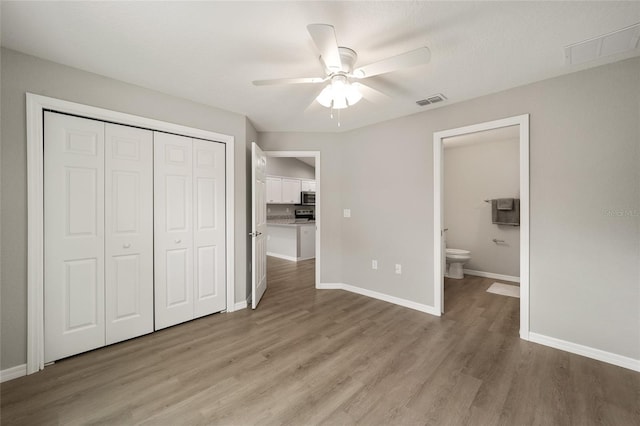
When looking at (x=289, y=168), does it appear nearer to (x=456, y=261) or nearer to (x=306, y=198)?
(x=306, y=198)

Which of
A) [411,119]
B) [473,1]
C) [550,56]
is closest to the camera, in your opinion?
[473,1]

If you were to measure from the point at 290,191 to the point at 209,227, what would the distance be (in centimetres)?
425

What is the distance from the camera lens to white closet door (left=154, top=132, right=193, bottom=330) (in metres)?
2.65

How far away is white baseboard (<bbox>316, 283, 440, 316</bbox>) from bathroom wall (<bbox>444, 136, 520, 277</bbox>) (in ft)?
7.50

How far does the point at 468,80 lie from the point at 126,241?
349 centimetres

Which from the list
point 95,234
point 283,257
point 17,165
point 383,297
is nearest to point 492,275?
point 383,297

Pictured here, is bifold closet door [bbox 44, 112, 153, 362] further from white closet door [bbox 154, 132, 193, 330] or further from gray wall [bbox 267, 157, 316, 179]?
gray wall [bbox 267, 157, 316, 179]

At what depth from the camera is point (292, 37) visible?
1778mm

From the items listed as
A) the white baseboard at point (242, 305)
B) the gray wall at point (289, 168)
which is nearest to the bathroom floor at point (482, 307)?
the white baseboard at point (242, 305)

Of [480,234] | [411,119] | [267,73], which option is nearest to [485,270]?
[480,234]

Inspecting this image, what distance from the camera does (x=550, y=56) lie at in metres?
2.00

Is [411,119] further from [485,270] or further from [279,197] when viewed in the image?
[279,197]

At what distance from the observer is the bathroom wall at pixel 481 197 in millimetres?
4453

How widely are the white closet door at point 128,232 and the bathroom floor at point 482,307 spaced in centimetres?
327
